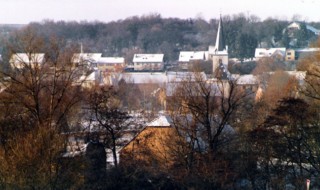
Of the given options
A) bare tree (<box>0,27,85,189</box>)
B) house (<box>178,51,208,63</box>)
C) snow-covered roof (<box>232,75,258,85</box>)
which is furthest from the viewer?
house (<box>178,51,208,63</box>)

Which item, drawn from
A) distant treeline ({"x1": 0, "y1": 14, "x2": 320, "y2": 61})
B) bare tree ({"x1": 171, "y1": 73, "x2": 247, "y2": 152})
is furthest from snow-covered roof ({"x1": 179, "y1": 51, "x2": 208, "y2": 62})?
bare tree ({"x1": 171, "y1": 73, "x2": 247, "y2": 152})

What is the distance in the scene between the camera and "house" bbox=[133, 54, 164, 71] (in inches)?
1852

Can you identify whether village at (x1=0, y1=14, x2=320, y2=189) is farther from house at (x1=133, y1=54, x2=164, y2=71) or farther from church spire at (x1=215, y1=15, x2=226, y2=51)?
house at (x1=133, y1=54, x2=164, y2=71)

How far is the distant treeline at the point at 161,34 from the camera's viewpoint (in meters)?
54.3

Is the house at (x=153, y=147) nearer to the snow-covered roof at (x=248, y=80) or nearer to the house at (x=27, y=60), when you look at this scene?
the house at (x=27, y=60)

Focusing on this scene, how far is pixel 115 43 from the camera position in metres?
58.4

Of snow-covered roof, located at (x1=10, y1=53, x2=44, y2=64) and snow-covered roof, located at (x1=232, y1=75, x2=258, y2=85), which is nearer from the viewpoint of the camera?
snow-covered roof, located at (x1=10, y1=53, x2=44, y2=64)

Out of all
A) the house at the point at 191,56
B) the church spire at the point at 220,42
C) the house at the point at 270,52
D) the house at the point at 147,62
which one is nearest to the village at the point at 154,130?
the church spire at the point at 220,42

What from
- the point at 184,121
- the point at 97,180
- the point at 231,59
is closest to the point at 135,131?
the point at 184,121

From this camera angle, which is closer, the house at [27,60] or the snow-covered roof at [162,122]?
the house at [27,60]

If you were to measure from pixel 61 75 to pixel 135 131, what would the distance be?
2.72 m

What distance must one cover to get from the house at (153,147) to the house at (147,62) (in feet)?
105

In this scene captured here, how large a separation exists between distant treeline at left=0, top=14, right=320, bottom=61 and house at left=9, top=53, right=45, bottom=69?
3607cm

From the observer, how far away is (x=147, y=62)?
47719 mm
